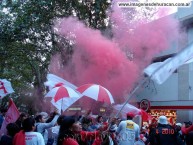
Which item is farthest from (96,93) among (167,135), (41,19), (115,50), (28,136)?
(41,19)

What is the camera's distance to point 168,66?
10.8 feet

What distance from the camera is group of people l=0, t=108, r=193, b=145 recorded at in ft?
13.7

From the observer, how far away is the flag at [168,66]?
323cm

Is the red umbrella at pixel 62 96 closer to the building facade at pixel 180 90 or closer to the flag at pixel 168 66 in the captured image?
the flag at pixel 168 66

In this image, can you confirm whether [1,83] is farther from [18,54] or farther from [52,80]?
[18,54]

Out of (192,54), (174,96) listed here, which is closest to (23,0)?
(174,96)

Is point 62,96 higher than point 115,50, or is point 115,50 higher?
point 115,50

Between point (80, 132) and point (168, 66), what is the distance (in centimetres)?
199

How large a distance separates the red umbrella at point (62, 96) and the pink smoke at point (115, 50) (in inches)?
222

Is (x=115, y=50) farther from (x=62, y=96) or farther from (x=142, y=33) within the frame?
(x=62, y=96)

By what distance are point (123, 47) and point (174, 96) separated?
357 centimetres

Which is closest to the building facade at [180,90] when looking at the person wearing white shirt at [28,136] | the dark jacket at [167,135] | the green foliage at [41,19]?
the green foliage at [41,19]

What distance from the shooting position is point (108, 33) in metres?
15.2

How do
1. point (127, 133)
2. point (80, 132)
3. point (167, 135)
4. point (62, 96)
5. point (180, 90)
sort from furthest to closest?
point (180, 90), point (62, 96), point (127, 133), point (167, 135), point (80, 132)
